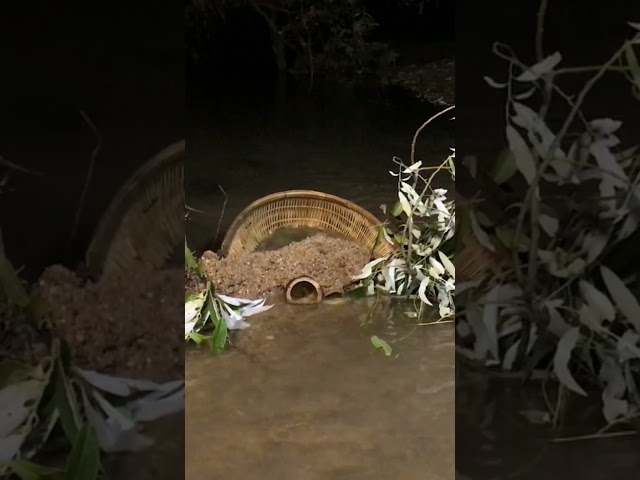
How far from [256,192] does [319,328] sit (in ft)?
2.34

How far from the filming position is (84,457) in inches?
24.2

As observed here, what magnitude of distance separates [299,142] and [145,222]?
→ 6.56 ft

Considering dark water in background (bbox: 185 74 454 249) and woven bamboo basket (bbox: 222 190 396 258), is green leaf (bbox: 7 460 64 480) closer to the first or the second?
woven bamboo basket (bbox: 222 190 396 258)

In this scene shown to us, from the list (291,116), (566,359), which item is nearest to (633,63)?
(566,359)

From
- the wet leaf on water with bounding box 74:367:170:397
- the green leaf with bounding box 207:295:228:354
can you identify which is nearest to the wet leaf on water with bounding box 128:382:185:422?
the wet leaf on water with bounding box 74:367:170:397

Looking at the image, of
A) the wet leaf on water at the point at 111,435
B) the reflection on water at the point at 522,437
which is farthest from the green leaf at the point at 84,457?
the reflection on water at the point at 522,437

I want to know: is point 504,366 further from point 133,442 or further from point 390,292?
point 390,292

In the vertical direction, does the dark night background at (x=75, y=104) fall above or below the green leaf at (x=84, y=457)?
above

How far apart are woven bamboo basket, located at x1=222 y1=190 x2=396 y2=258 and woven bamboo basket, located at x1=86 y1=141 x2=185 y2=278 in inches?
55.0

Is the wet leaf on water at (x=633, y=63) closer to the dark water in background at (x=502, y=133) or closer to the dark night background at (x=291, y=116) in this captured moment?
the dark water in background at (x=502, y=133)

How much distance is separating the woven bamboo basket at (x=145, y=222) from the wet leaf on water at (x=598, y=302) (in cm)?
32

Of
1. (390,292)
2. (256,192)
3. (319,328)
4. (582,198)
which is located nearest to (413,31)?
(256,192)

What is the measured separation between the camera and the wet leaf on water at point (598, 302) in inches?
25.5

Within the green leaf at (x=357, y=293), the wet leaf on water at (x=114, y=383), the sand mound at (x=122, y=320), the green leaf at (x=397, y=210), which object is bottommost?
the green leaf at (x=357, y=293)
